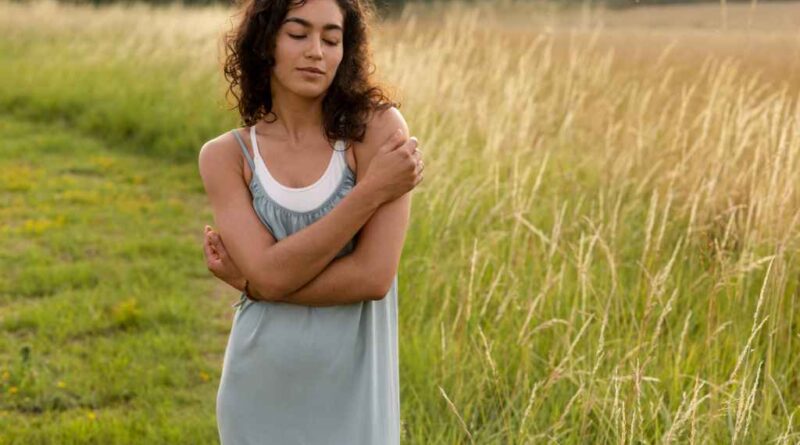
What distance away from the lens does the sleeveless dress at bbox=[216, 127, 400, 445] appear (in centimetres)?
221

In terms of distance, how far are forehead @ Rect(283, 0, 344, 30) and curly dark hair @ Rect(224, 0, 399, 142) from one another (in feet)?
0.04

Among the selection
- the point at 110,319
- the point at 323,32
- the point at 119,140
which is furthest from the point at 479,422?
the point at 119,140

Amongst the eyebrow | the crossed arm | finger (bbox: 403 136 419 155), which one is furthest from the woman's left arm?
the eyebrow

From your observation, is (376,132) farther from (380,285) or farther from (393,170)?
(380,285)

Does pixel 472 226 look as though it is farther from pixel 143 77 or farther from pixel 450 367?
pixel 143 77

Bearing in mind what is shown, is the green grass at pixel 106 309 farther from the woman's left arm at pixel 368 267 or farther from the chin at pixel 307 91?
the chin at pixel 307 91

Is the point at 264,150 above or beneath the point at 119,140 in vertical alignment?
above

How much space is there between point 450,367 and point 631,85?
121 inches

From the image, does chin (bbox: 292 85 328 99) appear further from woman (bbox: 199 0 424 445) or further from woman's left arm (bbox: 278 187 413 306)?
woman's left arm (bbox: 278 187 413 306)

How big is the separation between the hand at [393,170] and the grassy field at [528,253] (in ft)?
2.03

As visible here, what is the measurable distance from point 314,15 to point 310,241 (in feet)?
1.48

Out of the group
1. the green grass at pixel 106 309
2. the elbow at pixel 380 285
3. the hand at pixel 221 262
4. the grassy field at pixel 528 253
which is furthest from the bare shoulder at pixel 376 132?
the green grass at pixel 106 309

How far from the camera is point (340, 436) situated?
223 cm

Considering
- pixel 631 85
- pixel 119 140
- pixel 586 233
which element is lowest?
pixel 119 140
